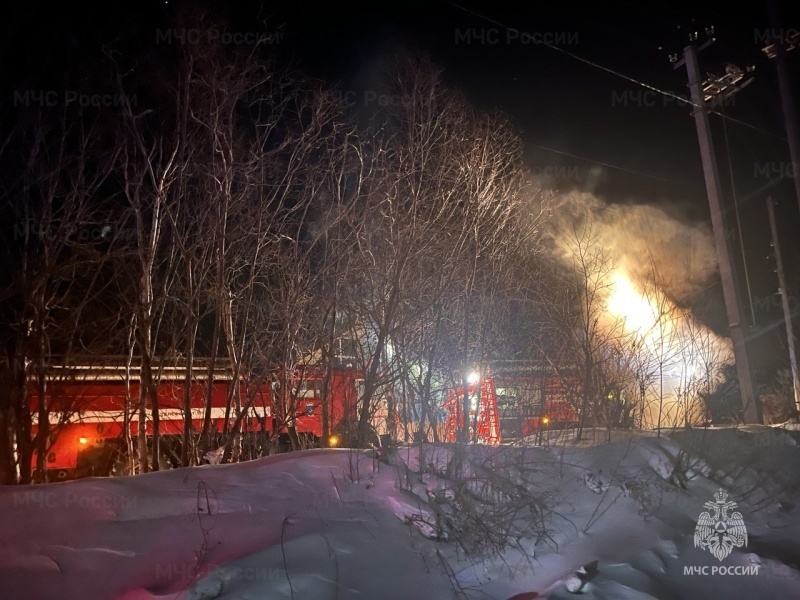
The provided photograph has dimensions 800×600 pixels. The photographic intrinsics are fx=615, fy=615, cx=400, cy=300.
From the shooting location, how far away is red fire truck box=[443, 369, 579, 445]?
30.1 feet

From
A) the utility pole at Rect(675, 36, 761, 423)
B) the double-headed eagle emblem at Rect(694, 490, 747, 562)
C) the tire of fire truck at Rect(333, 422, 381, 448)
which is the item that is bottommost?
the double-headed eagle emblem at Rect(694, 490, 747, 562)

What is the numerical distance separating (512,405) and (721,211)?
528cm

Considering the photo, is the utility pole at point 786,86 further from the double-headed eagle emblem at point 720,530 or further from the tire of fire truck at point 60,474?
the tire of fire truck at point 60,474

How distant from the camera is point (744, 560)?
17.7 feet

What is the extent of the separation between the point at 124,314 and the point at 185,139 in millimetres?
3131

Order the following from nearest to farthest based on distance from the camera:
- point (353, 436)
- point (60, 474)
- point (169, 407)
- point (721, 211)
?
1. point (353, 436)
2. point (721, 211)
3. point (60, 474)
4. point (169, 407)

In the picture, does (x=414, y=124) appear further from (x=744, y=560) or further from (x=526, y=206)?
(x=744, y=560)

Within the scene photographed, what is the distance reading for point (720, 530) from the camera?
19.6ft

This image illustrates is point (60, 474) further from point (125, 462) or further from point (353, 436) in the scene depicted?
point (353, 436)

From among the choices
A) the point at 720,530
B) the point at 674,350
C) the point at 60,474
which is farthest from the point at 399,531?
the point at 60,474

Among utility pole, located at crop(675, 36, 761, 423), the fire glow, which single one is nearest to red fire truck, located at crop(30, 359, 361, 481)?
the fire glow

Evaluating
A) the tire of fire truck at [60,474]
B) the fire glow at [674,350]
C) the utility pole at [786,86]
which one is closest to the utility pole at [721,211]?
the fire glow at [674,350]

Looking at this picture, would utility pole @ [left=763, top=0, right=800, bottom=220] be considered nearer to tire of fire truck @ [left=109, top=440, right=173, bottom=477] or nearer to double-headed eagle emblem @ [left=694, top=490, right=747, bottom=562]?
double-headed eagle emblem @ [left=694, top=490, right=747, bottom=562]

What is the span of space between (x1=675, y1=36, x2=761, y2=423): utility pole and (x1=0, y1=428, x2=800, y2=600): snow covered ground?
392 centimetres
